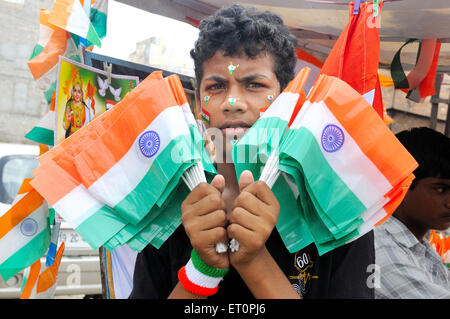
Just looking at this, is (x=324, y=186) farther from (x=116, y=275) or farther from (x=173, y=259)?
(x=116, y=275)

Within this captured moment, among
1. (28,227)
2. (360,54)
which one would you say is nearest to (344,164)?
(360,54)

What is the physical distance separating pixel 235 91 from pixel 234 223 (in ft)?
1.39

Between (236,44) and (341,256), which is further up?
(236,44)

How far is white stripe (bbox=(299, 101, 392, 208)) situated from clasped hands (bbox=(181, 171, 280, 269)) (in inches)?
6.7

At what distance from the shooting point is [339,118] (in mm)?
845

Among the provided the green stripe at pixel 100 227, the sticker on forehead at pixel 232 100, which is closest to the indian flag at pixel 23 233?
the green stripe at pixel 100 227

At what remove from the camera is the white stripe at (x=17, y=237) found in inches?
56.7

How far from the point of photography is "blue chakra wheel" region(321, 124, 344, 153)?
840 mm

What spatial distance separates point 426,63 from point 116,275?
2.03 m

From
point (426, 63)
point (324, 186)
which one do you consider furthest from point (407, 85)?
point (324, 186)

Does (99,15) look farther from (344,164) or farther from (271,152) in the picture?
(344,164)

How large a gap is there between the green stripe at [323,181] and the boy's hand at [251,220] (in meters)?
0.11

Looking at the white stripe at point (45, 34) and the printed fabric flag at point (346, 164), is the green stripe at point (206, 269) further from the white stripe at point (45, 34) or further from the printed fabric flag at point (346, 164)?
the white stripe at point (45, 34)
